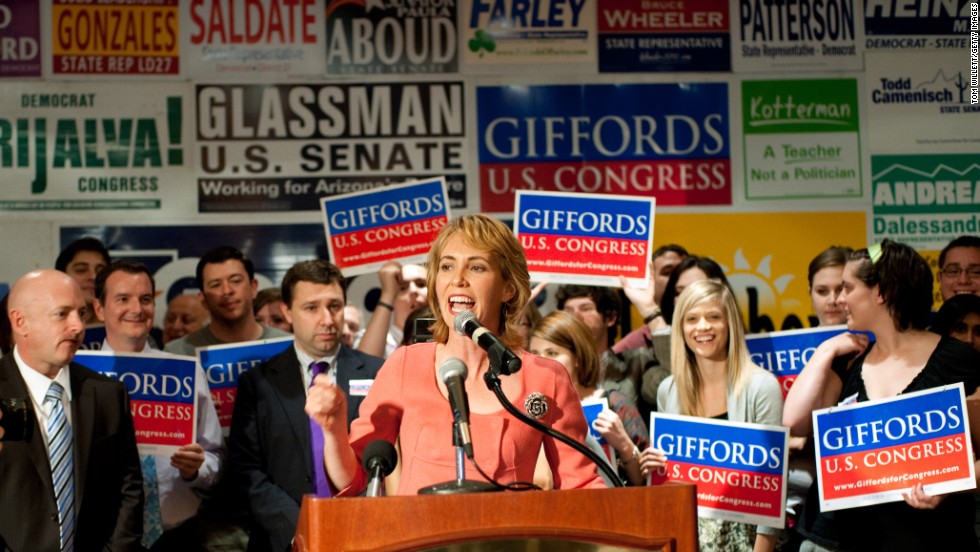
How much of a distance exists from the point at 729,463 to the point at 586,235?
1.62m

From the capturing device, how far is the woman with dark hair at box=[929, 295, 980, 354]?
500 cm

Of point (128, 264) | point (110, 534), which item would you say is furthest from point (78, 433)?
point (128, 264)

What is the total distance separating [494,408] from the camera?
9.36 ft

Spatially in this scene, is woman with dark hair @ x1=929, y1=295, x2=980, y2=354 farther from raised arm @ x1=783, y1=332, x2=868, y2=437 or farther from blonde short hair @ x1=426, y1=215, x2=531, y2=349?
blonde short hair @ x1=426, y1=215, x2=531, y2=349

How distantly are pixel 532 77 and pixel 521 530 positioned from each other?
5.48 m

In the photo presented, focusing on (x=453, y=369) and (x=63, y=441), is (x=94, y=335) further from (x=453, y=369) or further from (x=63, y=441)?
(x=453, y=369)

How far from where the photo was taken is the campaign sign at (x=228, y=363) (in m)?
5.41

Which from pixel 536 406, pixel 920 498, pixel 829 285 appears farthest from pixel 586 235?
pixel 536 406

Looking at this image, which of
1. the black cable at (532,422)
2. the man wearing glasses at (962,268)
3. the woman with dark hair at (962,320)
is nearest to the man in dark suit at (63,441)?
the black cable at (532,422)

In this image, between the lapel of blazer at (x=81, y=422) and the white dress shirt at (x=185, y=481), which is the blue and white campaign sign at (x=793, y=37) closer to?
the white dress shirt at (x=185, y=481)

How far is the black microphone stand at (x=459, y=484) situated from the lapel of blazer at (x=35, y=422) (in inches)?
84.2

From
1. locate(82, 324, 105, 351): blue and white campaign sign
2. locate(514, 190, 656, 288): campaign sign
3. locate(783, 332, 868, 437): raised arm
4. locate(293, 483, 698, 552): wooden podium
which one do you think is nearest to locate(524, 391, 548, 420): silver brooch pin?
locate(293, 483, 698, 552): wooden podium

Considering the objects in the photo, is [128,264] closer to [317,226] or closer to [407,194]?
[407,194]

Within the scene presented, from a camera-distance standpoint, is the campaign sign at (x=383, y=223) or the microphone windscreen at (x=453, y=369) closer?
the microphone windscreen at (x=453, y=369)
